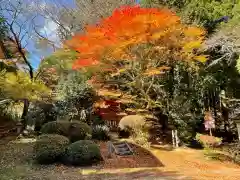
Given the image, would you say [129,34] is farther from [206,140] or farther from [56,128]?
[206,140]

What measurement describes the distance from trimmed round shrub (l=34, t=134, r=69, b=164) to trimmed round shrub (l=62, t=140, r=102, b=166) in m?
0.22

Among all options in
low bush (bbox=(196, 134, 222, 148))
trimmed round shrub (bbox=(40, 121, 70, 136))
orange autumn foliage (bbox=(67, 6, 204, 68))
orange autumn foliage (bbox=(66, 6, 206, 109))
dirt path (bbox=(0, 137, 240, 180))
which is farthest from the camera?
low bush (bbox=(196, 134, 222, 148))

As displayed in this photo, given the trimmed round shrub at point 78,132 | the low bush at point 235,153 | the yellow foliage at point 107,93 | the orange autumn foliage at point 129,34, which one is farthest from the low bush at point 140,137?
the low bush at point 235,153

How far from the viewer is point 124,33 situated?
12867 millimetres

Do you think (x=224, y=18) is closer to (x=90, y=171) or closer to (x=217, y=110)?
(x=217, y=110)

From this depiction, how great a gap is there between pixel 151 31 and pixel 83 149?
19.8 ft

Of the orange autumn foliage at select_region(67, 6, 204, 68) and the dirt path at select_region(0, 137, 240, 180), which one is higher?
the orange autumn foliage at select_region(67, 6, 204, 68)

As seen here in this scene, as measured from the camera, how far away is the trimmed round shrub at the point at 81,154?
9578 mm

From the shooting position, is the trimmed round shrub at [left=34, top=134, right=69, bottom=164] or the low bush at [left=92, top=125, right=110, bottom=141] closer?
the trimmed round shrub at [left=34, top=134, right=69, bottom=164]

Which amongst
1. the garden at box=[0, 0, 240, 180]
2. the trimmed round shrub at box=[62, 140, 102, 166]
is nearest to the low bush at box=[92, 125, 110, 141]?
the garden at box=[0, 0, 240, 180]

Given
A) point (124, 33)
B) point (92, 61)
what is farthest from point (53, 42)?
point (124, 33)

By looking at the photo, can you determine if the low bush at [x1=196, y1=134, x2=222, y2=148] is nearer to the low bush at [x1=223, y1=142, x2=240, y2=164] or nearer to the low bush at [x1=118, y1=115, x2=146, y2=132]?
the low bush at [x1=223, y1=142, x2=240, y2=164]

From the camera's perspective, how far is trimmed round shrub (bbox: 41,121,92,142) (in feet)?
38.3

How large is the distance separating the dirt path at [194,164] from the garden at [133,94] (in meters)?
0.05
